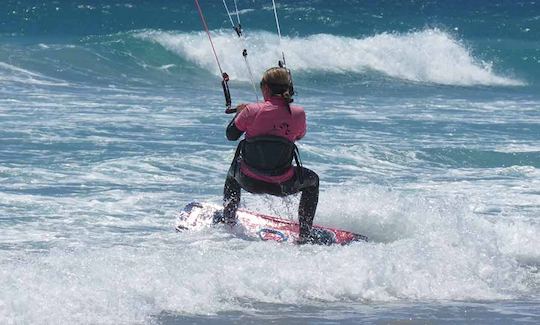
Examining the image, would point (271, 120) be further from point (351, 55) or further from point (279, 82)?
point (351, 55)

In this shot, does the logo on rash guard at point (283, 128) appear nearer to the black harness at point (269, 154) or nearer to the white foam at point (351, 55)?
the black harness at point (269, 154)

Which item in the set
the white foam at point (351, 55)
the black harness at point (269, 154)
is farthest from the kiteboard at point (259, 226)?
the white foam at point (351, 55)

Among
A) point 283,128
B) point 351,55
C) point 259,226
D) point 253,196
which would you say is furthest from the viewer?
point 351,55

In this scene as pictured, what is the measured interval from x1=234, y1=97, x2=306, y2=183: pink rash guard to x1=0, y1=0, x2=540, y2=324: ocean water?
2.64 feet

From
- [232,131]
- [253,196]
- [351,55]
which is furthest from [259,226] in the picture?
[351,55]

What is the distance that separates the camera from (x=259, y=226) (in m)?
8.92

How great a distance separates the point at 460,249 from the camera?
27.4ft

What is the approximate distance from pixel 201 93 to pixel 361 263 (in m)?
13.5

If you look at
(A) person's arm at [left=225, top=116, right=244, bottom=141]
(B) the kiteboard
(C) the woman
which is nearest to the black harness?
(C) the woman

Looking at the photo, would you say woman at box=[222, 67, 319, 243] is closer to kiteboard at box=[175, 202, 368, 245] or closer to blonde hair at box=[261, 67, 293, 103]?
blonde hair at box=[261, 67, 293, 103]

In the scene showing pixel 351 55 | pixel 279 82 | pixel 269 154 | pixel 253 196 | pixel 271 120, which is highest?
pixel 351 55

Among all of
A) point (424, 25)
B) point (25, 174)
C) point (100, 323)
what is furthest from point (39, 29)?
point (100, 323)

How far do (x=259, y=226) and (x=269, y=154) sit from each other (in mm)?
862

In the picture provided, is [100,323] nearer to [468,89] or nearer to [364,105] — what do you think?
[364,105]
